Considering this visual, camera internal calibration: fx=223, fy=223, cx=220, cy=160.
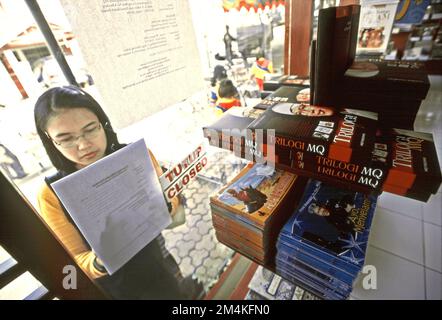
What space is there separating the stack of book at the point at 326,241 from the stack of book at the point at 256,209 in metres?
0.04

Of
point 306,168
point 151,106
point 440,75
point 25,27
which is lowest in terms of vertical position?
point 440,75

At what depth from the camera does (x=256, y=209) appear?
73 cm

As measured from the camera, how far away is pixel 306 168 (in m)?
0.64

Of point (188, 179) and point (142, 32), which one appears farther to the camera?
point (188, 179)

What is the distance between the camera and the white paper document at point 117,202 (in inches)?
24.8

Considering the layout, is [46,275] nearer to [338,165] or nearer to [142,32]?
[142,32]

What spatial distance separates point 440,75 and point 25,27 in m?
5.87

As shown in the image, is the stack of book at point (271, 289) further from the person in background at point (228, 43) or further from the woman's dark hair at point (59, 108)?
the person in background at point (228, 43)

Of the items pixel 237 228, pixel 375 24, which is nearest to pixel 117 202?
pixel 237 228

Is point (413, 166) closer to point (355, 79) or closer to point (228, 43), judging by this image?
point (355, 79)

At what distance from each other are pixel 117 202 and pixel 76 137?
0.79 feet

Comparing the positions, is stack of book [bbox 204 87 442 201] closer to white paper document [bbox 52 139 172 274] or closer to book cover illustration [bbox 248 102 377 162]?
book cover illustration [bbox 248 102 377 162]

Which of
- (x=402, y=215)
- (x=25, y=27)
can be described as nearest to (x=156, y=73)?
(x=25, y=27)

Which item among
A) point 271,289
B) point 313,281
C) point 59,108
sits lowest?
point 271,289
